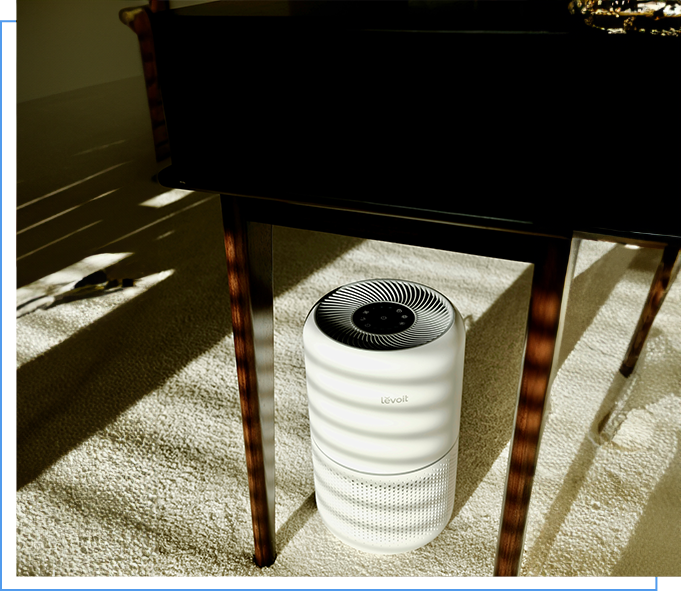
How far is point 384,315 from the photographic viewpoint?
1.02 m

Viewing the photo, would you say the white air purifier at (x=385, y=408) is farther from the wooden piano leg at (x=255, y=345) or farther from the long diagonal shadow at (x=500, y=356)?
the long diagonal shadow at (x=500, y=356)

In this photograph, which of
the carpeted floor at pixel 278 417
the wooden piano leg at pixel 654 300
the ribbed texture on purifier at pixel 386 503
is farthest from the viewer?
the wooden piano leg at pixel 654 300

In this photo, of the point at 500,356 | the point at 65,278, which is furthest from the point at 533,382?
the point at 65,278

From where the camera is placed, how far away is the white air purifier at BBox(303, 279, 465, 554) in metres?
0.93

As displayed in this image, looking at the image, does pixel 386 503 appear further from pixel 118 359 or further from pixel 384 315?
pixel 118 359

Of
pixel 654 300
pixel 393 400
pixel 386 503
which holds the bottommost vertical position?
pixel 386 503

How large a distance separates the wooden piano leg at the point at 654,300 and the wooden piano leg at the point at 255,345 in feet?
2.84

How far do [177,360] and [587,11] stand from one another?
138cm

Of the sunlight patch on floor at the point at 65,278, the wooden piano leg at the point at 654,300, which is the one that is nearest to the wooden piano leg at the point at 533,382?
the wooden piano leg at the point at 654,300

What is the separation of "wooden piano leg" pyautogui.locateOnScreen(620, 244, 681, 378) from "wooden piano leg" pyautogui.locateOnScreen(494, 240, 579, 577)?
664mm

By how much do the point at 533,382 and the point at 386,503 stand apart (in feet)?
1.29

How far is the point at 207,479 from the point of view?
1320 millimetres

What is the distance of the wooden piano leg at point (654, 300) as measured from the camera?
1.35 m

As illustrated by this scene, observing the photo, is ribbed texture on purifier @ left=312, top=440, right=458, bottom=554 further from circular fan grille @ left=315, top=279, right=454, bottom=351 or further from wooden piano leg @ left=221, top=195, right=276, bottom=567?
circular fan grille @ left=315, top=279, right=454, bottom=351
